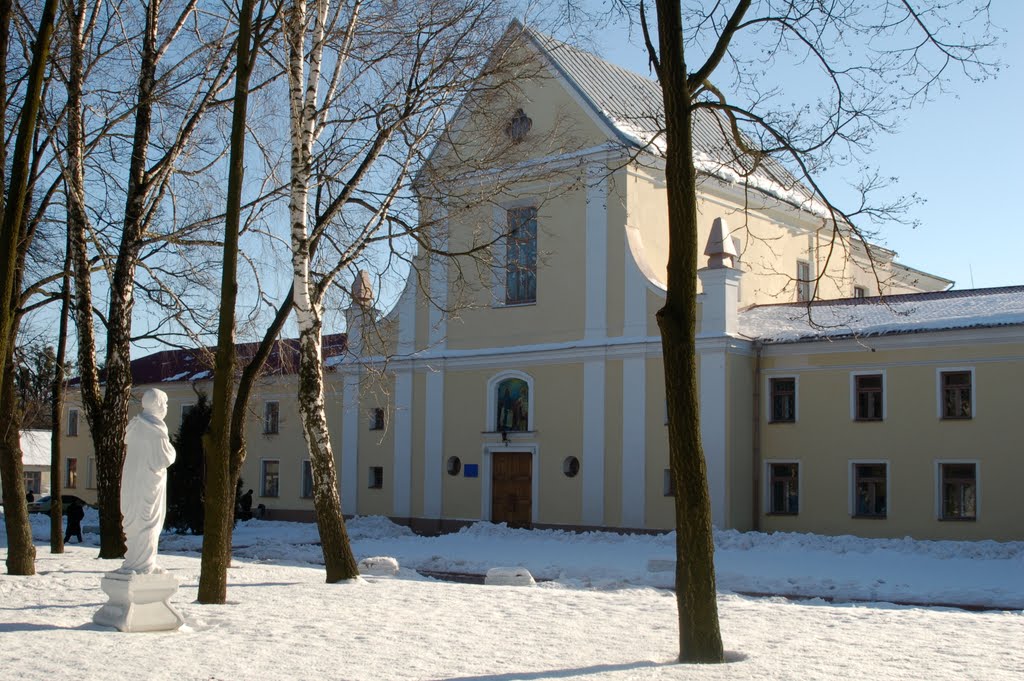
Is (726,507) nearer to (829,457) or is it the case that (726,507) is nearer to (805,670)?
(829,457)

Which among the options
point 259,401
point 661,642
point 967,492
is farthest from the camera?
point 259,401

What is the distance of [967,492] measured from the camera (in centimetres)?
2594

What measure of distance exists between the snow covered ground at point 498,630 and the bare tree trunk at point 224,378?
1.47 feet

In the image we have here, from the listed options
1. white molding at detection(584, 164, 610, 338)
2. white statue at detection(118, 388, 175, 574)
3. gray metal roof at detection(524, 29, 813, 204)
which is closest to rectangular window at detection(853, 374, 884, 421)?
gray metal roof at detection(524, 29, 813, 204)

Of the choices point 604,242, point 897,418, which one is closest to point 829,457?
point 897,418

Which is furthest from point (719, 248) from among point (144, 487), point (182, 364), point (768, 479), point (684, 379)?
point (182, 364)

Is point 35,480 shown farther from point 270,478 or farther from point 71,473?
point 270,478

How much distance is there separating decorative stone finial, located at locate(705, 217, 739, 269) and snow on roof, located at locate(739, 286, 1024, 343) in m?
1.95

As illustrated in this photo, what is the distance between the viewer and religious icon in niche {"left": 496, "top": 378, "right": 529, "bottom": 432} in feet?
106

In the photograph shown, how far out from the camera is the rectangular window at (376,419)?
35.8 metres

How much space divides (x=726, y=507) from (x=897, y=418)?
4474 millimetres

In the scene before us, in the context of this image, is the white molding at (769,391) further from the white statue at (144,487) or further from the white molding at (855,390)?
the white statue at (144,487)

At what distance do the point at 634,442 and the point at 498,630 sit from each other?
1860 centimetres

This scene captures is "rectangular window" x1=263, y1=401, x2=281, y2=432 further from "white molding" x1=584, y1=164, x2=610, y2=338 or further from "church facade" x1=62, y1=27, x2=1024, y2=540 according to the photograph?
"white molding" x1=584, y1=164, x2=610, y2=338
